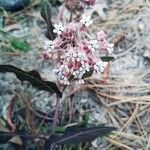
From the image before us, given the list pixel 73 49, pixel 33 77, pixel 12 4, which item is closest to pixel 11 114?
pixel 33 77

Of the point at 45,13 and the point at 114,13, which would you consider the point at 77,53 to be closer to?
the point at 45,13

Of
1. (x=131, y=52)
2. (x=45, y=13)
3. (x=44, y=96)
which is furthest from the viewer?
(x=131, y=52)

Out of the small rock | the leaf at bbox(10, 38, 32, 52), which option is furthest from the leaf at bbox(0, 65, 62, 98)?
the small rock

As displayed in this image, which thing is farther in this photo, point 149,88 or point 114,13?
point 114,13

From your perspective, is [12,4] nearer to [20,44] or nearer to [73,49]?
[20,44]

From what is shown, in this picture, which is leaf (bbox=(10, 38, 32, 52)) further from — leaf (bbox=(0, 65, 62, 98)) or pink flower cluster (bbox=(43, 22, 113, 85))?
pink flower cluster (bbox=(43, 22, 113, 85))

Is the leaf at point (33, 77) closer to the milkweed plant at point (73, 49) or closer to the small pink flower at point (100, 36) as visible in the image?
the milkweed plant at point (73, 49)

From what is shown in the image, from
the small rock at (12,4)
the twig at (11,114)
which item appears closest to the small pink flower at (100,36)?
the twig at (11,114)

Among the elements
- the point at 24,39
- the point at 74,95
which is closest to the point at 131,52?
the point at 74,95
